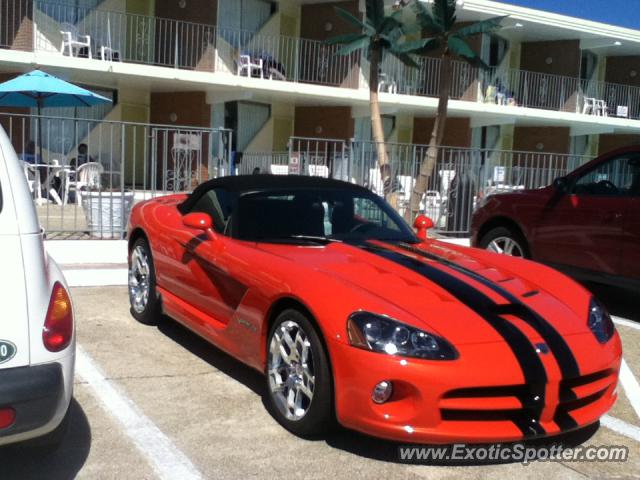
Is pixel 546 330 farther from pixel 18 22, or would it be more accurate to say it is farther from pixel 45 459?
pixel 18 22

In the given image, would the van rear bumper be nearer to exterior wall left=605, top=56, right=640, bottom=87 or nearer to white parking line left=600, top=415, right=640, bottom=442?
white parking line left=600, top=415, right=640, bottom=442

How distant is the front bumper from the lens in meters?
3.38

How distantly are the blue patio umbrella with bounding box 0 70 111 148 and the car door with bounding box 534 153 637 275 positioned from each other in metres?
8.74

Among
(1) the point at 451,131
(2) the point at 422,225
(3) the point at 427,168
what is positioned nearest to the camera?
(2) the point at 422,225

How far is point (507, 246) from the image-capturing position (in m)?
8.14

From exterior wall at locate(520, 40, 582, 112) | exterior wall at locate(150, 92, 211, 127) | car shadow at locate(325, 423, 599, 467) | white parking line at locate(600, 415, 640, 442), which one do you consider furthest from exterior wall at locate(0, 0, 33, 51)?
exterior wall at locate(520, 40, 582, 112)

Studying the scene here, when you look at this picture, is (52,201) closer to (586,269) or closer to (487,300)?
(586,269)

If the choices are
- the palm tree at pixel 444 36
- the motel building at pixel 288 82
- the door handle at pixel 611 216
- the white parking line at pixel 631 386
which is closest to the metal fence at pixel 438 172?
the motel building at pixel 288 82

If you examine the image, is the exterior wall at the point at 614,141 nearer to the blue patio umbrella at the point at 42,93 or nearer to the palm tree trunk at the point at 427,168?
the palm tree trunk at the point at 427,168

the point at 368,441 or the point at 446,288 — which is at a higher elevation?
the point at 446,288

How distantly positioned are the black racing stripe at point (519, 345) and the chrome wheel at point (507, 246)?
13.5ft

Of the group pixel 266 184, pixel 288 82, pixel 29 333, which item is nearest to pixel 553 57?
pixel 288 82

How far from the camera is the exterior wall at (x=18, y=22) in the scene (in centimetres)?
1600

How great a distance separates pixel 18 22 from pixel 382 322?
50.4 ft
